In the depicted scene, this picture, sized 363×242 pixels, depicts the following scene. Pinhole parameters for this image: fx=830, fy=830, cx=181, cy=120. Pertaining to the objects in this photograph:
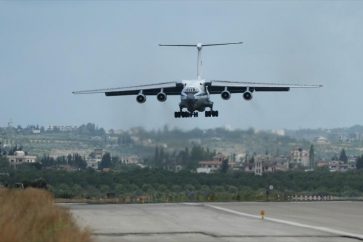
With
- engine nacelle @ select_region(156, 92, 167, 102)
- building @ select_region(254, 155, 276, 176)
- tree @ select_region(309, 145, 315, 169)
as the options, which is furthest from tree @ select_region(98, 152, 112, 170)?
engine nacelle @ select_region(156, 92, 167, 102)

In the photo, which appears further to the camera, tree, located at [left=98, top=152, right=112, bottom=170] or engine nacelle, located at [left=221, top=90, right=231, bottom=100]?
tree, located at [left=98, top=152, right=112, bottom=170]

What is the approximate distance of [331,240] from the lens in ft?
91.4

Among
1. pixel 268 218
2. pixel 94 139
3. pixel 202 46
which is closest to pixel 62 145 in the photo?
pixel 94 139

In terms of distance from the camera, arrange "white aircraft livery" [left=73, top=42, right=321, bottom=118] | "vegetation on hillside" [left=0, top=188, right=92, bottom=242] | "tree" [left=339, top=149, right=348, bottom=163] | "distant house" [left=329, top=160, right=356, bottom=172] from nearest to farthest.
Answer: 1. "vegetation on hillside" [left=0, top=188, right=92, bottom=242]
2. "white aircraft livery" [left=73, top=42, right=321, bottom=118]
3. "distant house" [left=329, top=160, right=356, bottom=172]
4. "tree" [left=339, top=149, right=348, bottom=163]

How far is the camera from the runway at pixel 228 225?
2909 cm

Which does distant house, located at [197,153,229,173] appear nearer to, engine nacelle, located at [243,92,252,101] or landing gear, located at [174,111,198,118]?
landing gear, located at [174,111,198,118]

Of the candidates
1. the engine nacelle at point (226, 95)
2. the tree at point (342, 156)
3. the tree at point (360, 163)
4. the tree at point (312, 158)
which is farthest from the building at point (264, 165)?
the engine nacelle at point (226, 95)

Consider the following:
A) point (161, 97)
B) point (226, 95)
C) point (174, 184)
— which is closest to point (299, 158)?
point (174, 184)

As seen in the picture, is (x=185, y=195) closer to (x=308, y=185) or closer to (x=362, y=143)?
(x=308, y=185)

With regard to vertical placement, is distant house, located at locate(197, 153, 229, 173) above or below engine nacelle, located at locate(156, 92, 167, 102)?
below

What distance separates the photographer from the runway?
2909 cm

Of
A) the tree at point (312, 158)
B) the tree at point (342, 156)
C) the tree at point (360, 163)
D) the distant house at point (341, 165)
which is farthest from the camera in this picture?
the tree at point (342, 156)

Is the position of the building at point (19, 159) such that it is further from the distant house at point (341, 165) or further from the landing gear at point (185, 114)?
the distant house at point (341, 165)

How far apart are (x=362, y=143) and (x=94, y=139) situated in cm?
4657
